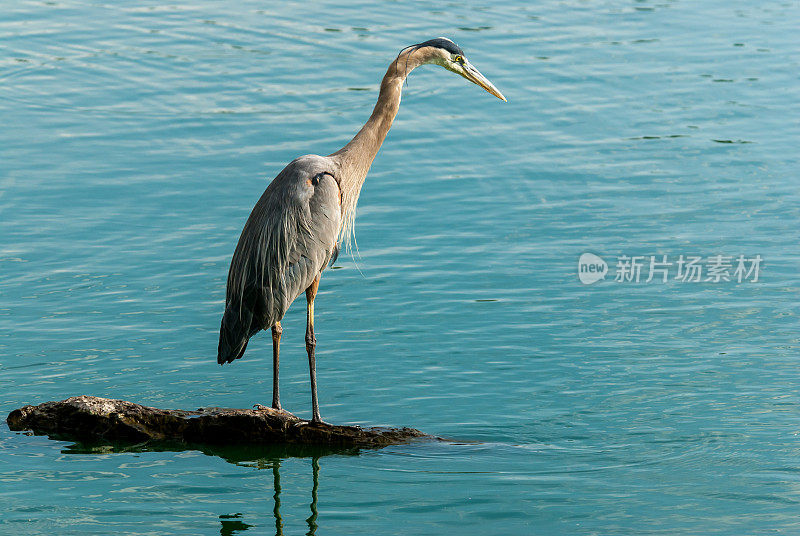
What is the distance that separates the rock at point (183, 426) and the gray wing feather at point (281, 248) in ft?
1.97

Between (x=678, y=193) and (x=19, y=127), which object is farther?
(x=19, y=127)

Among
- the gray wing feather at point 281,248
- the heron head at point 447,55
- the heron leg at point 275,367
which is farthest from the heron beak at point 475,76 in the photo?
the heron leg at point 275,367

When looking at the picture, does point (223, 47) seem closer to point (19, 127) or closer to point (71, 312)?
point (19, 127)

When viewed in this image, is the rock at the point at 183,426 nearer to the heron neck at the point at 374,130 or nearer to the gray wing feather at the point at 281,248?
the gray wing feather at the point at 281,248

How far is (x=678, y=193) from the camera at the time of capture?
1205cm

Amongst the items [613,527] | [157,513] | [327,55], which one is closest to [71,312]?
[157,513]

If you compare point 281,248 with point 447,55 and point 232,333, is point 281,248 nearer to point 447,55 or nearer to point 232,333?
point 232,333

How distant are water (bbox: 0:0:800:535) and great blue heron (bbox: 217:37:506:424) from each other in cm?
88

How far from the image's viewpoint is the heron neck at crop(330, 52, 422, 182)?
25.5 ft

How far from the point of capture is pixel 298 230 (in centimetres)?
762

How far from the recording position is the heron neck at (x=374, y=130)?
306 inches

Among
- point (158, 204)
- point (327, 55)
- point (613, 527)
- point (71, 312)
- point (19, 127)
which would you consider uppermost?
point (327, 55)

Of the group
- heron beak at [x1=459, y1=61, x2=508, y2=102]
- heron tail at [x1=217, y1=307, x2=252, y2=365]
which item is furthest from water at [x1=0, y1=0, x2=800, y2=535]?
heron beak at [x1=459, y1=61, x2=508, y2=102]

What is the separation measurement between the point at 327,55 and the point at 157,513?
1085 cm
